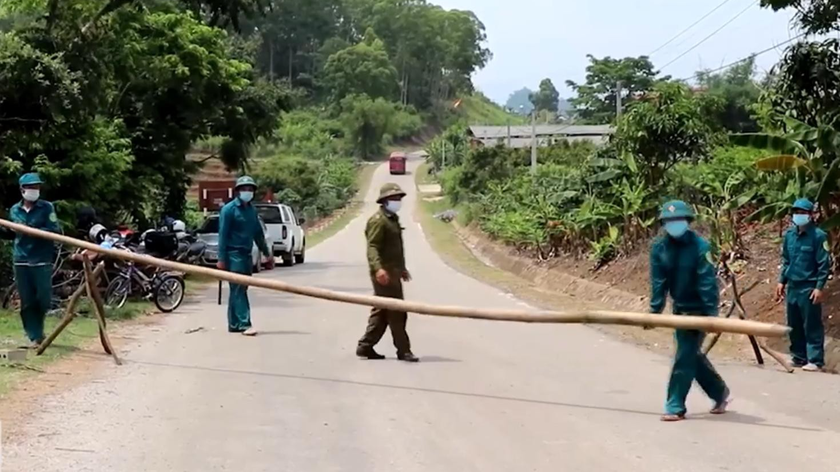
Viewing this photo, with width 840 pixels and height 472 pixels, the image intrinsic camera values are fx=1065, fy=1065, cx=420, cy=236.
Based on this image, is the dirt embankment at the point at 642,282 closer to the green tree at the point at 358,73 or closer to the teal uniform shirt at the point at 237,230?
the teal uniform shirt at the point at 237,230

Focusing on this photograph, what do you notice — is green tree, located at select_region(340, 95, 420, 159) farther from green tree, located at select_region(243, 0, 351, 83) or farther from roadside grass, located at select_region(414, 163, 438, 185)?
green tree, located at select_region(243, 0, 351, 83)

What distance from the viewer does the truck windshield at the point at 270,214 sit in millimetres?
31038

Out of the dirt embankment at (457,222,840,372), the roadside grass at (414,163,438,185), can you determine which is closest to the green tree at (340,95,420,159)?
the roadside grass at (414,163,438,185)

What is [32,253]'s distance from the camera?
37.3 feet

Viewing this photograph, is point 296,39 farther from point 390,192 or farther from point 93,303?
point 390,192

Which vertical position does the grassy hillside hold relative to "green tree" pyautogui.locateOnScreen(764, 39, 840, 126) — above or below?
above

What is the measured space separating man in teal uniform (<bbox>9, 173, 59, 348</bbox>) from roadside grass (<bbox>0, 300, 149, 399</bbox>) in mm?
606

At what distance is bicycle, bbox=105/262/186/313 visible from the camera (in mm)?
16781

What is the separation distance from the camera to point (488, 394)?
380 inches

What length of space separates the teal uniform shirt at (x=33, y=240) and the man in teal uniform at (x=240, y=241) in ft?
8.41

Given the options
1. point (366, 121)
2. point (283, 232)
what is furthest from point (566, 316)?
point (366, 121)

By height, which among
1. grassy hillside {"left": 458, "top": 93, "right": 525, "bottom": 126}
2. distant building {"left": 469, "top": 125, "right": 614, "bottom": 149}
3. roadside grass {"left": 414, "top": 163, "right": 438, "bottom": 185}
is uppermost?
grassy hillside {"left": 458, "top": 93, "right": 525, "bottom": 126}

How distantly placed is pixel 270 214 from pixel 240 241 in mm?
17936

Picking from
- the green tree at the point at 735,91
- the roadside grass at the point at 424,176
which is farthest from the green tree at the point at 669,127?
the roadside grass at the point at 424,176
